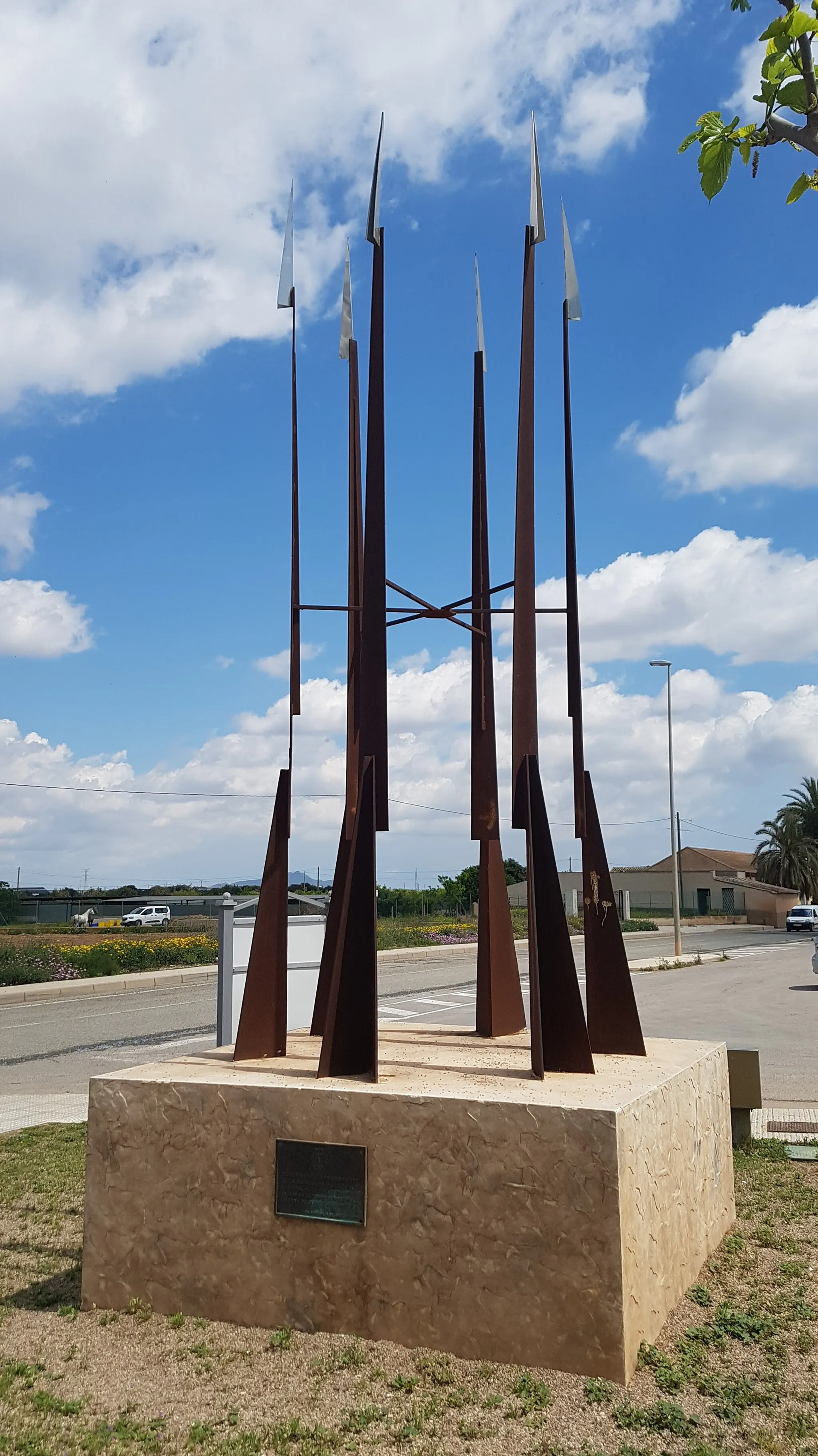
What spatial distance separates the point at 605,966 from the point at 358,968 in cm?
144

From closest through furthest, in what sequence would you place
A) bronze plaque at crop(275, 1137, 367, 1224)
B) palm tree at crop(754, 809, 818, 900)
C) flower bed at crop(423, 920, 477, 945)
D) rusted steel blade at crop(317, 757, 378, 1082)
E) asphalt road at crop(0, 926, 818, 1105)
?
bronze plaque at crop(275, 1137, 367, 1224) < rusted steel blade at crop(317, 757, 378, 1082) < asphalt road at crop(0, 926, 818, 1105) < flower bed at crop(423, 920, 477, 945) < palm tree at crop(754, 809, 818, 900)

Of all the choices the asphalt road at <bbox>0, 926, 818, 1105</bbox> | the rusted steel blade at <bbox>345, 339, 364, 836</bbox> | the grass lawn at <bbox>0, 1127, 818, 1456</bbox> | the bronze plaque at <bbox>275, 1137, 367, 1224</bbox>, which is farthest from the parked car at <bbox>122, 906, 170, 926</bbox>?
the bronze plaque at <bbox>275, 1137, 367, 1224</bbox>

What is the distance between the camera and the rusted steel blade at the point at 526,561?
607 centimetres

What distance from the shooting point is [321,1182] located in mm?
4488

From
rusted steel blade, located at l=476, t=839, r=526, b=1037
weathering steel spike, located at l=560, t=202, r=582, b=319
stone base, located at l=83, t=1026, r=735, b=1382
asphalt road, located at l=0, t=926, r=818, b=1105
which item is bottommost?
asphalt road, located at l=0, t=926, r=818, b=1105

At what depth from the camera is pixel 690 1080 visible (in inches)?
207

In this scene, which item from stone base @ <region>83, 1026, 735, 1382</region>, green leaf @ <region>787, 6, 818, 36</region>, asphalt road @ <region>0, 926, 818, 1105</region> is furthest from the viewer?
asphalt road @ <region>0, 926, 818, 1105</region>

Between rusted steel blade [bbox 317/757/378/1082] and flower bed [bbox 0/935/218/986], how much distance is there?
57.4ft

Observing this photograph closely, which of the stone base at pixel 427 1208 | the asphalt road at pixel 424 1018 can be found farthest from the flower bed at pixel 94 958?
the stone base at pixel 427 1208

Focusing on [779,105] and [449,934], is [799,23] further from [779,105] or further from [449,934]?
[449,934]

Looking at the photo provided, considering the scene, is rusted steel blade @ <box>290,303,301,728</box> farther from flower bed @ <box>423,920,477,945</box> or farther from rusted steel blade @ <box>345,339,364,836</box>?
flower bed @ <box>423,920,477,945</box>

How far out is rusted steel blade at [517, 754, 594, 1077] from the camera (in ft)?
16.5

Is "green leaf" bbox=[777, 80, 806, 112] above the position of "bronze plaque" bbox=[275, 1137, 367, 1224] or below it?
above

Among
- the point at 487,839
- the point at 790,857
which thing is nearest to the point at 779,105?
the point at 487,839
